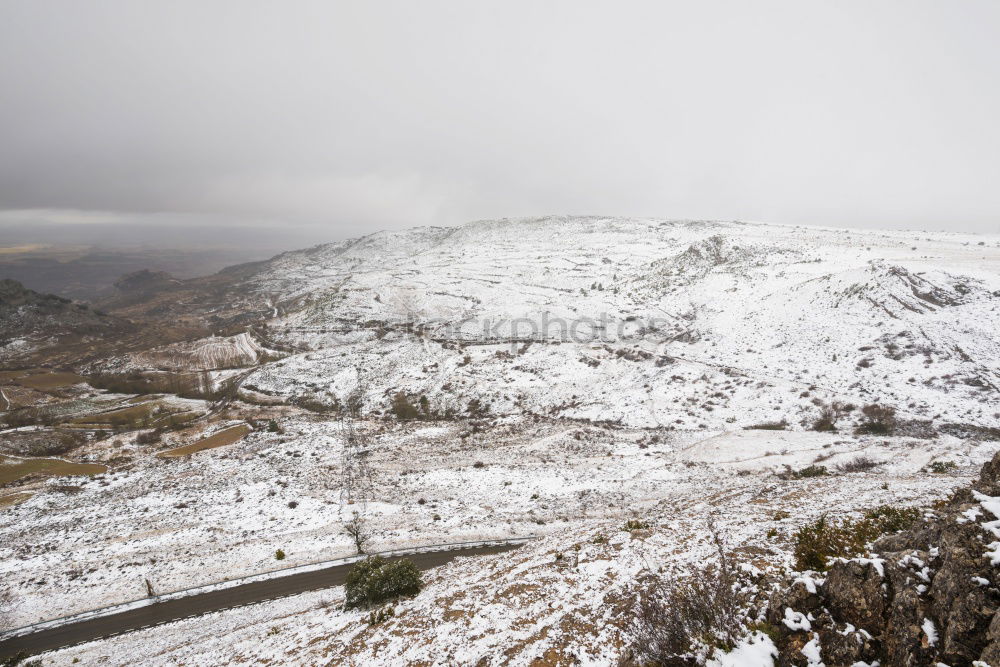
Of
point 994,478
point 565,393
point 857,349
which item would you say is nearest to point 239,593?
point 994,478

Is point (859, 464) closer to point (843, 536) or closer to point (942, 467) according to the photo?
point (942, 467)

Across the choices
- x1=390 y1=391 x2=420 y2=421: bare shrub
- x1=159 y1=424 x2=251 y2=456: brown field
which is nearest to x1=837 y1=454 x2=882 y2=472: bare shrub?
x1=390 y1=391 x2=420 y2=421: bare shrub

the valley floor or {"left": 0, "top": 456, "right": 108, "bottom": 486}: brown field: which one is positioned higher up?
the valley floor

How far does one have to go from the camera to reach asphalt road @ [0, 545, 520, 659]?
2453cm

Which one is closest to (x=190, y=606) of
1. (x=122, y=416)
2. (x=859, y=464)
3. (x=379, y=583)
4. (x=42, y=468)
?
(x=379, y=583)

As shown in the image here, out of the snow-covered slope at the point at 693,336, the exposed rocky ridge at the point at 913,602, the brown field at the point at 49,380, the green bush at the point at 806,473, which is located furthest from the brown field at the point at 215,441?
the green bush at the point at 806,473

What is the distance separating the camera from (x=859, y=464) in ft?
101

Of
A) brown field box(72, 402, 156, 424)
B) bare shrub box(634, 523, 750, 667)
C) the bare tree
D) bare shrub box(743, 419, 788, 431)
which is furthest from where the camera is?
brown field box(72, 402, 156, 424)

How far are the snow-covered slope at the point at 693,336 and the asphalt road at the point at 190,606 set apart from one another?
28.7 meters

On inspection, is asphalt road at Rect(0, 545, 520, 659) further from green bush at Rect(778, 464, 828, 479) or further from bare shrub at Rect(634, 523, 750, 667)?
green bush at Rect(778, 464, 828, 479)

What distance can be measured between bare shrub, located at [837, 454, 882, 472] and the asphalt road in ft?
89.0

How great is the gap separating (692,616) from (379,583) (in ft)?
51.4

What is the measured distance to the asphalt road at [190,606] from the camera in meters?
24.5

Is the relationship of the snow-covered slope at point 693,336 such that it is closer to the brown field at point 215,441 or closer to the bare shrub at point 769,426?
the bare shrub at point 769,426
